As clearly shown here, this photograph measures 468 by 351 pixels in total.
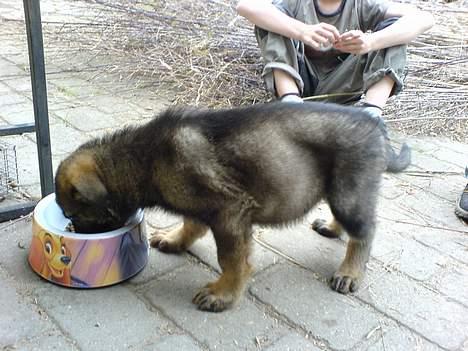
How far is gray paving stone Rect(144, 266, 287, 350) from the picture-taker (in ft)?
8.03

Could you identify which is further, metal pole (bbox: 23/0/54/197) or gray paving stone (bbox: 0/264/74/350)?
metal pole (bbox: 23/0/54/197)

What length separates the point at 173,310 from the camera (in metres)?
2.61

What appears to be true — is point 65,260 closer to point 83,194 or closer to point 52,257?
point 52,257

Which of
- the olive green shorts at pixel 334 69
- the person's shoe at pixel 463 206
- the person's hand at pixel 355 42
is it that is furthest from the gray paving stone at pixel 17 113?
the person's shoe at pixel 463 206

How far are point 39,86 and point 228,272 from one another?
133 cm

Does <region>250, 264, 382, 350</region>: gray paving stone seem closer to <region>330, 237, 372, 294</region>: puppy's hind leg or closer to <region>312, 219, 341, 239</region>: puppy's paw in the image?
<region>330, 237, 372, 294</region>: puppy's hind leg

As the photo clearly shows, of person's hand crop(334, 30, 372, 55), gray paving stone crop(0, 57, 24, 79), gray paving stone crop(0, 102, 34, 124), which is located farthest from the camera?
gray paving stone crop(0, 57, 24, 79)

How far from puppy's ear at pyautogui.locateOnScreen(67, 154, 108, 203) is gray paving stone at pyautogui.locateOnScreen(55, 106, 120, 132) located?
184 cm

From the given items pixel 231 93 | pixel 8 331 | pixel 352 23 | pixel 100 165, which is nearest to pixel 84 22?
pixel 231 93

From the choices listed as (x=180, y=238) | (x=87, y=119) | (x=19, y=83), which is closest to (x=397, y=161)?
(x=180, y=238)

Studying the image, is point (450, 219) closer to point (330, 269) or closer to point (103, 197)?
point (330, 269)

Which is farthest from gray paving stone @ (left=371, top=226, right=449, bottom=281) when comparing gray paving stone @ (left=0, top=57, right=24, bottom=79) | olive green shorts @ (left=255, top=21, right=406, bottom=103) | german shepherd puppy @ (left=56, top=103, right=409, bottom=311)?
gray paving stone @ (left=0, top=57, right=24, bottom=79)

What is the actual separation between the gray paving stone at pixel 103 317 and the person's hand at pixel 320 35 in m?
1.77

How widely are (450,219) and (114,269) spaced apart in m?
2.01
